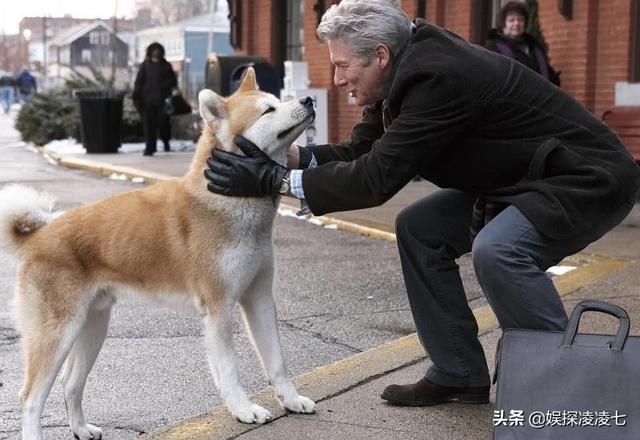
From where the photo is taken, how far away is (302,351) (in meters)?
5.35

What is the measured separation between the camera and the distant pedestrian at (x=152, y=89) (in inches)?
697

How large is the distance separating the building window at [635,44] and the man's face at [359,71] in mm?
7500

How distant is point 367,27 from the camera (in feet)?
11.9

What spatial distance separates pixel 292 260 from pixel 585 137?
4.61 metres

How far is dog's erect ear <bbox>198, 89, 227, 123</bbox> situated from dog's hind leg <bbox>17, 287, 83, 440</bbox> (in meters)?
0.95

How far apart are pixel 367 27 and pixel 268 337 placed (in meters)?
1.38

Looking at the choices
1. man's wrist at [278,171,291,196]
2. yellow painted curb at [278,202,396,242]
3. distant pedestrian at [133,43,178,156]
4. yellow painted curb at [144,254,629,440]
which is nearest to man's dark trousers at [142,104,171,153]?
distant pedestrian at [133,43,178,156]

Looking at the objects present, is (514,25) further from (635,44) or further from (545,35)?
(545,35)

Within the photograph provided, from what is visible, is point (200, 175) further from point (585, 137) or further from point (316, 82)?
point (316, 82)

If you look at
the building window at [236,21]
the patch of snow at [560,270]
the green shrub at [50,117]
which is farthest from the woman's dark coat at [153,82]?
the patch of snow at [560,270]

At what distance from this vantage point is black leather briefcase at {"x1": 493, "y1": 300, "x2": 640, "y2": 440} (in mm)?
2973

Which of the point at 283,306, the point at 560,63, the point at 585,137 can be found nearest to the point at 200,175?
the point at 585,137

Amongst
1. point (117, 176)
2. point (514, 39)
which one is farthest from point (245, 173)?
point (117, 176)

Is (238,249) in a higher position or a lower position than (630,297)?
higher
